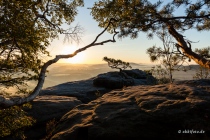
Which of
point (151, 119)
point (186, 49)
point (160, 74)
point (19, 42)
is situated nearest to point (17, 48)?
point (19, 42)

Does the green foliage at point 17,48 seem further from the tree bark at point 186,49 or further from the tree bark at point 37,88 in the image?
the tree bark at point 186,49

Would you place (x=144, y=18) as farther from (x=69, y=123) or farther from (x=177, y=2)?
(x=69, y=123)

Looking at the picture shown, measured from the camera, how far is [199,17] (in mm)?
10648

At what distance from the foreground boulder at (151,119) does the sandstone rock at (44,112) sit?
5463 mm

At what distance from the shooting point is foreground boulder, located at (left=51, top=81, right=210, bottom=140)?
647 centimetres

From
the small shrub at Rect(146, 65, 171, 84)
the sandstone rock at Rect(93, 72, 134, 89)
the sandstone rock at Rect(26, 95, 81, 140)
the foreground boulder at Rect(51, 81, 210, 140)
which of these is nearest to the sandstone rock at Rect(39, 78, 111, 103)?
the sandstone rock at Rect(93, 72, 134, 89)

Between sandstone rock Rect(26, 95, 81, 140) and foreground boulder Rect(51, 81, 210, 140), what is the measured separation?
546cm

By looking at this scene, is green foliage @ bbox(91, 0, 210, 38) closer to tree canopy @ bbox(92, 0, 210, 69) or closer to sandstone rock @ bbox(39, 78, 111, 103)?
tree canopy @ bbox(92, 0, 210, 69)

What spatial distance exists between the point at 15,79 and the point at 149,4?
7.60 m

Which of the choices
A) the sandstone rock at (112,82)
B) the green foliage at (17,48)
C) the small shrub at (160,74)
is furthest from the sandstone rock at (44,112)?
the small shrub at (160,74)

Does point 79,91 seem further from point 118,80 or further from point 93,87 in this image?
point 118,80

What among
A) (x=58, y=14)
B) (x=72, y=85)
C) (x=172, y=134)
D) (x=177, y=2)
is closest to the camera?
(x=172, y=134)

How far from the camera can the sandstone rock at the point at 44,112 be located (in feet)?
43.2

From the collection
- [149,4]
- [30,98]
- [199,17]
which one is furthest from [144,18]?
[30,98]
